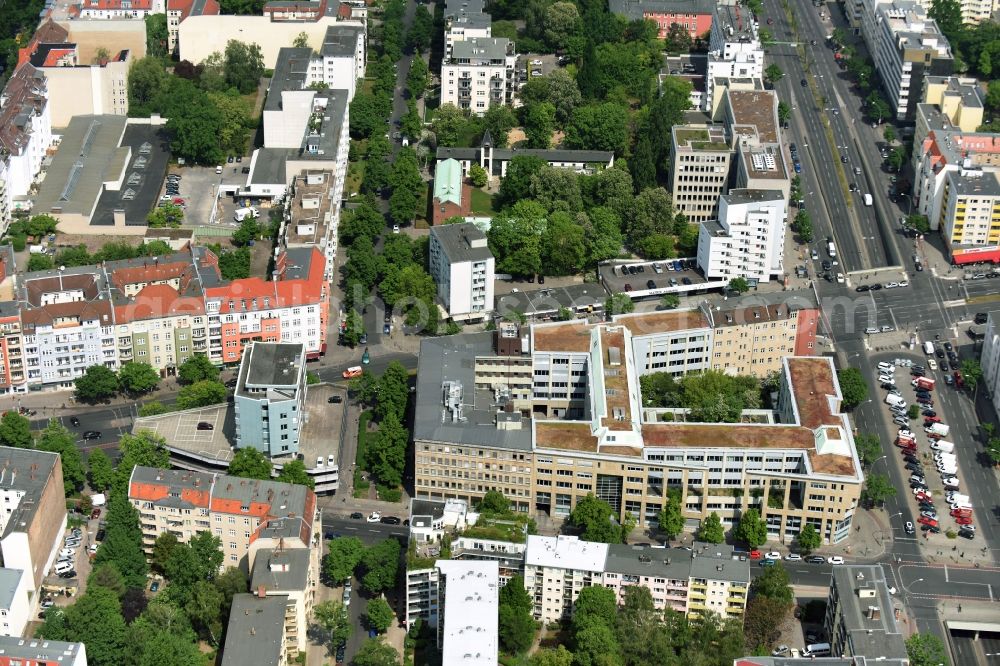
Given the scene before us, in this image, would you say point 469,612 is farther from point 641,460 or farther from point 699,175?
point 699,175

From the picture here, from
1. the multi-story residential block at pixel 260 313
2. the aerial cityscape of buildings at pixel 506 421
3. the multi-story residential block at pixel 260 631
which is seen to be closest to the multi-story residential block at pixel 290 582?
the multi-story residential block at pixel 260 631

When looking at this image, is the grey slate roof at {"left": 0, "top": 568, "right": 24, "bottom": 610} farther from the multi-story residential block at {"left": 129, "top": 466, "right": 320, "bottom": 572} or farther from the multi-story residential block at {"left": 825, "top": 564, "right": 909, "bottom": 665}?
the multi-story residential block at {"left": 825, "top": 564, "right": 909, "bottom": 665}

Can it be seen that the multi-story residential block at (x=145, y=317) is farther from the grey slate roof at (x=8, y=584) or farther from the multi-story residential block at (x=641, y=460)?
the grey slate roof at (x=8, y=584)

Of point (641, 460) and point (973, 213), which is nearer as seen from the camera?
point (641, 460)

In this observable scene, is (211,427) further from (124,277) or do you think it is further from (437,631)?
(437,631)

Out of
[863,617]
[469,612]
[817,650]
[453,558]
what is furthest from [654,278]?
[469,612]
